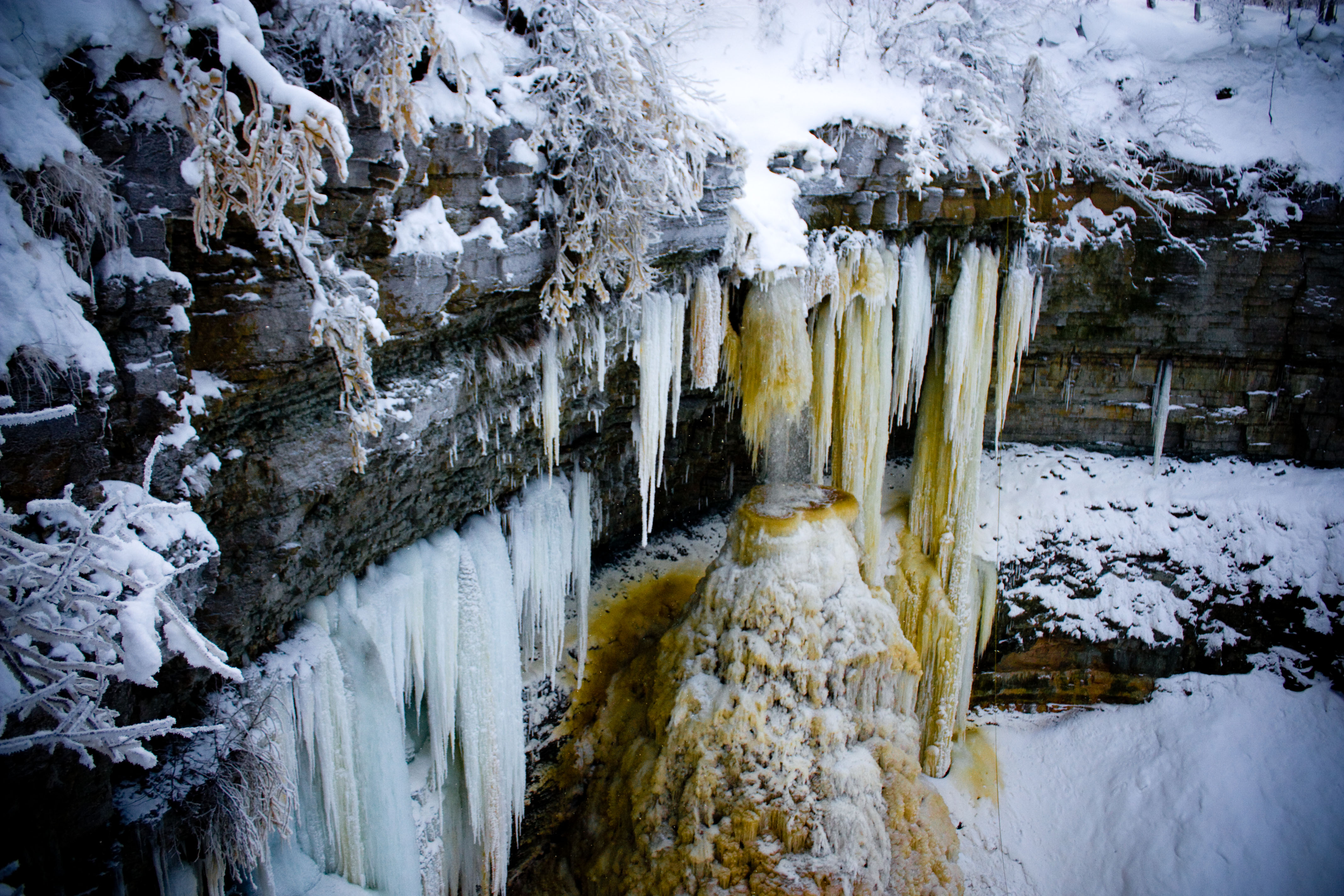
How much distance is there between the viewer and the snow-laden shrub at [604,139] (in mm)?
3850

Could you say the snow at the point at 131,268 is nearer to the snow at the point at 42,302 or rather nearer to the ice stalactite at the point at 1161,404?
the snow at the point at 42,302

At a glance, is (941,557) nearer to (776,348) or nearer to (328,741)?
(776,348)

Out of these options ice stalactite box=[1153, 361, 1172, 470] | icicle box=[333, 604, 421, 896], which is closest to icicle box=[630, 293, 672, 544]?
icicle box=[333, 604, 421, 896]

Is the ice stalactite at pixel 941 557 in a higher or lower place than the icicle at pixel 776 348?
lower

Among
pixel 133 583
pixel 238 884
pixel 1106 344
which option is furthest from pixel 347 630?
pixel 1106 344

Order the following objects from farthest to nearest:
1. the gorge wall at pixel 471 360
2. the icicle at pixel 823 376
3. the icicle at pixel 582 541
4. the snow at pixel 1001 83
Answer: the icicle at pixel 582 541 → the icicle at pixel 823 376 → the snow at pixel 1001 83 → the gorge wall at pixel 471 360

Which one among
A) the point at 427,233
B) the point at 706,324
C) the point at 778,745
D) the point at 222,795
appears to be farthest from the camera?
the point at 706,324

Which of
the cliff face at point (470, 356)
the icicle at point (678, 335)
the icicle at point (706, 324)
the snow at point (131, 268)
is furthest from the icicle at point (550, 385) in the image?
the snow at point (131, 268)

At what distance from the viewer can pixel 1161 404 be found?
870cm

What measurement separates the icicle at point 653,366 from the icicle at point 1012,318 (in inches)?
150

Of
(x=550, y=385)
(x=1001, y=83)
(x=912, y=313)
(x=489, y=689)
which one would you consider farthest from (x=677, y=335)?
(x=1001, y=83)

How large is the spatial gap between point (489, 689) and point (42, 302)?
3.78 metres

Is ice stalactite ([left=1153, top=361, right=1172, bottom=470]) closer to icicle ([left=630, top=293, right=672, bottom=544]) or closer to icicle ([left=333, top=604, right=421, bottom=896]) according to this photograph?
icicle ([left=630, top=293, right=672, bottom=544])

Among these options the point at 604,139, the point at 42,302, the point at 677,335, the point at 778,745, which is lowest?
the point at 778,745
